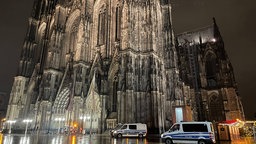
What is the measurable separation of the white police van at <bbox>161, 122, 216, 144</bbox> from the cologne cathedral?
5.26 metres

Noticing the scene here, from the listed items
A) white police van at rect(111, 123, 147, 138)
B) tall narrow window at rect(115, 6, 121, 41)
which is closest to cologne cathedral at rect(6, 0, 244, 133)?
tall narrow window at rect(115, 6, 121, 41)

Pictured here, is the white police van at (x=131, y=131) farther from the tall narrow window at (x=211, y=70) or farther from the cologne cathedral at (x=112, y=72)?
the tall narrow window at (x=211, y=70)

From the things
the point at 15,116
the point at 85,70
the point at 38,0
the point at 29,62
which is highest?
the point at 38,0

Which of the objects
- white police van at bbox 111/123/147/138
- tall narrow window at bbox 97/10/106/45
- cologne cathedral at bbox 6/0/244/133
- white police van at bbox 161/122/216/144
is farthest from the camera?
tall narrow window at bbox 97/10/106/45

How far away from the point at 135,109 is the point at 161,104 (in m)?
3.45

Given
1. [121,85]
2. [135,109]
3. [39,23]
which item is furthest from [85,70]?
[39,23]

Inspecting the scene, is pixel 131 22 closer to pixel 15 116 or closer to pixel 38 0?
pixel 15 116

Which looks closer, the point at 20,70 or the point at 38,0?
the point at 20,70

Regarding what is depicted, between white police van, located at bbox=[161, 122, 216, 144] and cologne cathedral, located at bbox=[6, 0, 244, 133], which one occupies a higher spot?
cologne cathedral, located at bbox=[6, 0, 244, 133]

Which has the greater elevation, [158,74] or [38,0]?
[38,0]

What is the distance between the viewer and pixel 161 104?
2331 cm

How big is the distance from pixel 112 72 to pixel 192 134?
18.5 m

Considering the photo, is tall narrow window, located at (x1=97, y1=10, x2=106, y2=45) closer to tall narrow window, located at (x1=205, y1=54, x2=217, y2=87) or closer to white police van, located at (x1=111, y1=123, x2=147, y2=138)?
white police van, located at (x1=111, y1=123, x2=147, y2=138)

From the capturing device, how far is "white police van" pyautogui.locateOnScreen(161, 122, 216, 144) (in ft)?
35.8
